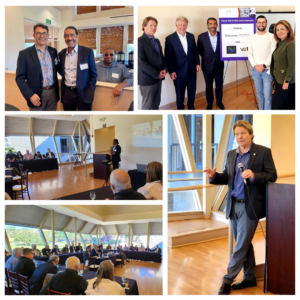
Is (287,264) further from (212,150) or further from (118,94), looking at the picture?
(212,150)

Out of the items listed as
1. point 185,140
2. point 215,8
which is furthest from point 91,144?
point 185,140

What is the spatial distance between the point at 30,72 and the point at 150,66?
4.00 feet

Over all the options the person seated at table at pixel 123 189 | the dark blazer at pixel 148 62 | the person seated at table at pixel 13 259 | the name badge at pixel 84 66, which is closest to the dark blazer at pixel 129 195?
the person seated at table at pixel 123 189

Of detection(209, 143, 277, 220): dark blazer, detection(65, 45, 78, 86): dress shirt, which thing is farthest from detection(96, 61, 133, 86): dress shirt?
detection(209, 143, 277, 220): dark blazer

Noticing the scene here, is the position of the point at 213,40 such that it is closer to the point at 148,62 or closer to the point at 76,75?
the point at 148,62

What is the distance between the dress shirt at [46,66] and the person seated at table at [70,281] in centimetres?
174

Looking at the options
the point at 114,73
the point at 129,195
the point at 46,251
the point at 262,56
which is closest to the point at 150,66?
the point at 114,73

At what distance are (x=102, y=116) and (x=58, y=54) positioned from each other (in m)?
0.85

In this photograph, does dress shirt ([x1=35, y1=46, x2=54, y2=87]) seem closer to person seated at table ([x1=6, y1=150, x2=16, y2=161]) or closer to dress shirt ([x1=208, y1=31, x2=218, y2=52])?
person seated at table ([x1=6, y1=150, x2=16, y2=161])

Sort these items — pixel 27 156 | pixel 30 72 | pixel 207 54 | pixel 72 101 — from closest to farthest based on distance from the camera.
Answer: pixel 27 156, pixel 30 72, pixel 72 101, pixel 207 54

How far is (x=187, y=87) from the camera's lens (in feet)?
11.5

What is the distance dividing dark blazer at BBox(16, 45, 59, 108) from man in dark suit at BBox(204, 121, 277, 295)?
1.87 meters

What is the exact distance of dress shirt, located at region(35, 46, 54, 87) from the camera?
9.92 ft

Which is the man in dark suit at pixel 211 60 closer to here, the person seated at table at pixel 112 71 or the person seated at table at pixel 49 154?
the person seated at table at pixel 112 71
